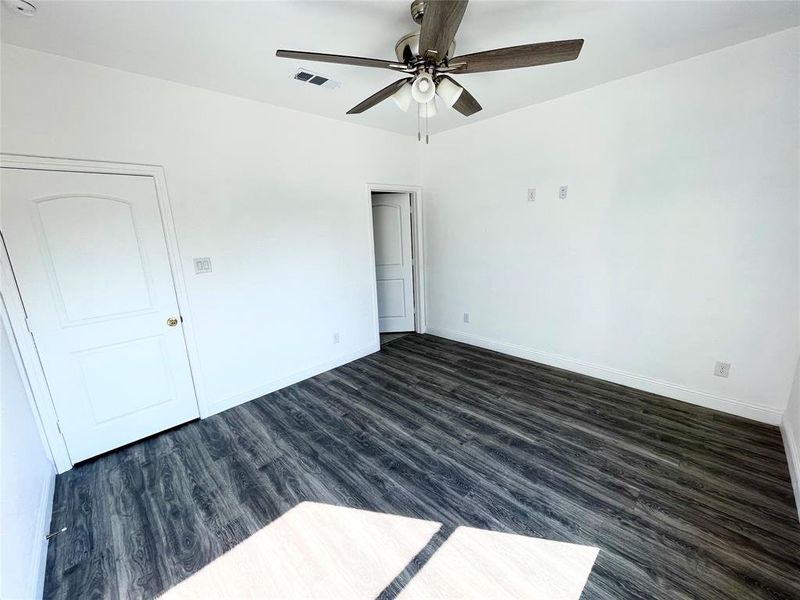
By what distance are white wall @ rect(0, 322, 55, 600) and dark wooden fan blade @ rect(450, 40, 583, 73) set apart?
2.92 meters

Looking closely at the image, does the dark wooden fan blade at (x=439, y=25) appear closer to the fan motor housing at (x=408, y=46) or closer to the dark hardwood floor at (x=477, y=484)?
the fan motor housing at (x=408, y=46)

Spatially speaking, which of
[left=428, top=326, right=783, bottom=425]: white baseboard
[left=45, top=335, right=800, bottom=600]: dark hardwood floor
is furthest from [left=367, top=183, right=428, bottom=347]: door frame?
[left=45, top=335, right=800, bottom=600]: dark hardwood floor

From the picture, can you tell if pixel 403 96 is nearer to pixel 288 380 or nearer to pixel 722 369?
pixel 288 380

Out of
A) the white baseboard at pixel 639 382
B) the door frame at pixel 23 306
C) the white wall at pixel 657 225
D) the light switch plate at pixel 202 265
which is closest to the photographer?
the door frame at pixel 23 306

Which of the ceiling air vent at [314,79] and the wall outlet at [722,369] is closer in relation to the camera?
the ceiling air vent at [314,79]

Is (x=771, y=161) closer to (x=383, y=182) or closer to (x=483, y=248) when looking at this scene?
(x=483, y=248)

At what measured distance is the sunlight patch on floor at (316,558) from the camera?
1.50m

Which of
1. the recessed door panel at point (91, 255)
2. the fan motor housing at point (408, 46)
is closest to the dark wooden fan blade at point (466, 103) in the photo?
the fan motor housing at point (408, 46)

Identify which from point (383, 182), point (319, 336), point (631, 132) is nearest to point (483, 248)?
point (383, 182)

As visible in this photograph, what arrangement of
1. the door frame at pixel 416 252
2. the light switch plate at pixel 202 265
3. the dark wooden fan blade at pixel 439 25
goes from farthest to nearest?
the door frame at pixel 416 252 → the light switch plate at pixel 202 265 → the dark wooden fan blade at pixel 439 25

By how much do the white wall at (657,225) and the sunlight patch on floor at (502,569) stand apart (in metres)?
2.09

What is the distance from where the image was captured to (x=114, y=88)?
2.23m

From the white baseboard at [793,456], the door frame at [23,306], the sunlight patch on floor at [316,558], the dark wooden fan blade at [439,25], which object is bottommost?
the sunlight patch on floor at [316,558]

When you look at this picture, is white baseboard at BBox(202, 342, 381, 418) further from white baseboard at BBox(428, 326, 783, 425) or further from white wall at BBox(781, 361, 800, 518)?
white wall at BBox(781, 361, 800, 518)
